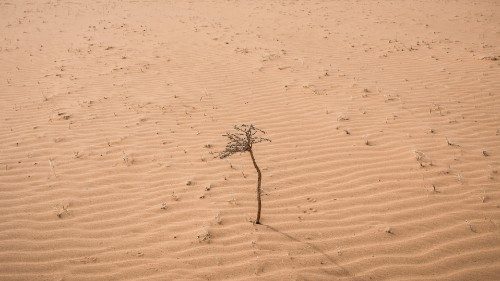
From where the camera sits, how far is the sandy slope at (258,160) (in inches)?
142

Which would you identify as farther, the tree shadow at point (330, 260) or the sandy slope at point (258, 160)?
the sandy slope at point (258, 160)

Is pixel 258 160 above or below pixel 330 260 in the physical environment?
above

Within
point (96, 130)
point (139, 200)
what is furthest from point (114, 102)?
point (139, 200)

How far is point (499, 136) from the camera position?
5320 millimetres

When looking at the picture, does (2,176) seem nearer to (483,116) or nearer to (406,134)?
(406,134)

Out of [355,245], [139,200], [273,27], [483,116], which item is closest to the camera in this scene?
[355,245]

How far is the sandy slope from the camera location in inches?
142

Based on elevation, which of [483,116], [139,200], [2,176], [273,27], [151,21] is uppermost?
[151,21]

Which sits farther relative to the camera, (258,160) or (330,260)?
(258,160)

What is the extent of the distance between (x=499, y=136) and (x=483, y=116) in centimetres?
74

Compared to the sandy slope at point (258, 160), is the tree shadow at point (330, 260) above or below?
below

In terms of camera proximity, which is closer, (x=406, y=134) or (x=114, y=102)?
(x=406, y=134)

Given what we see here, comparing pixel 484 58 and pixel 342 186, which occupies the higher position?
pixel 484 58

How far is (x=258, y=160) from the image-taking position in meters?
5.16
